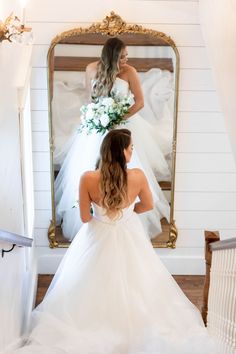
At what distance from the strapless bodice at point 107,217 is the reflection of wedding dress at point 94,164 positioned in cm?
117

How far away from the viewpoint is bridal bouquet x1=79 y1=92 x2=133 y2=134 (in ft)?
17.4

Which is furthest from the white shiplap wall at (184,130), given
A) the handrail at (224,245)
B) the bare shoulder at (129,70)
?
the handrail at (224,245)

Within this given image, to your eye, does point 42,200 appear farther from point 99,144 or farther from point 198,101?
point 198,101

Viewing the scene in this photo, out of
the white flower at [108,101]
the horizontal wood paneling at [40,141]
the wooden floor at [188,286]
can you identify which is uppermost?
the white flower at [108,101]

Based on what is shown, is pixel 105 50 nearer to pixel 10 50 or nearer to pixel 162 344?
pixel 10 50

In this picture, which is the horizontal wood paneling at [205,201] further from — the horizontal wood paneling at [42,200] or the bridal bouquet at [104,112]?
the horizontal wood paneling at [42,200]

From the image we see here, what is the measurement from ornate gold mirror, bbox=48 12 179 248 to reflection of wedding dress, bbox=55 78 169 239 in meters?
0.03

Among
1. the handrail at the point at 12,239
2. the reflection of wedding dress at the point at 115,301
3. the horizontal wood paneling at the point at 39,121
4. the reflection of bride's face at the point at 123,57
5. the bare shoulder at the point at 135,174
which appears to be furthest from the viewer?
the horizontal wood paneling at the point at 39,121

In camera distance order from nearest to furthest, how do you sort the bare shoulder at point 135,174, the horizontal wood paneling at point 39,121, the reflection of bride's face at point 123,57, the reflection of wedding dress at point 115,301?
the reflection of wedding dress at point 115,301
the bare shoulder at point 135,174
the reflection of bride's face at point 123,57
the horizontal wood paneling at point 39,121

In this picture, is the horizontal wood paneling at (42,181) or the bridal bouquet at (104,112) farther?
the horizontal wood paneling at (42,181)

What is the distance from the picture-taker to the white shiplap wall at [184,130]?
5.21m

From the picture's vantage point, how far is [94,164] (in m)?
5.47

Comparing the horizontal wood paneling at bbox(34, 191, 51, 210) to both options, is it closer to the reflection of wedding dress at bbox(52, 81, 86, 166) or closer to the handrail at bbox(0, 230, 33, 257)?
the reflection of wedding dress at bbox(52, 81, 86, 166)

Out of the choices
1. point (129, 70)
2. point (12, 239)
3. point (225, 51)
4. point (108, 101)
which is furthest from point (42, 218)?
point (12, 239)
